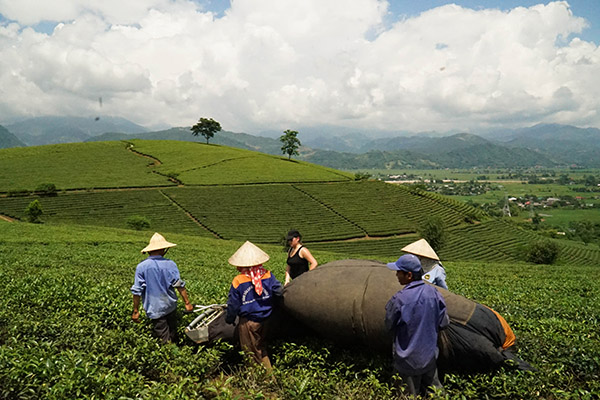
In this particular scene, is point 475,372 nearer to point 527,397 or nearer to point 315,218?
point 527,397

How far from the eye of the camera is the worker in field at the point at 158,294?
254 inches

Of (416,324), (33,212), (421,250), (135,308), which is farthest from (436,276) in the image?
(33,212)

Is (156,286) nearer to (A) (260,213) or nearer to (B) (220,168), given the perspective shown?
(A) (260,213)

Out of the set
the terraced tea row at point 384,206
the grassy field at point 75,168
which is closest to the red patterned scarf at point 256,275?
the terraced tea row at point 384,206

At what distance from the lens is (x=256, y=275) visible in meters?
6.11

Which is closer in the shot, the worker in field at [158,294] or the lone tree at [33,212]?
the worker in field at [158,294]

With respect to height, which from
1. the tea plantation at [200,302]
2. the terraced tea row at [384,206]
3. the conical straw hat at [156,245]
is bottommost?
the terraced tea row at [384,206]

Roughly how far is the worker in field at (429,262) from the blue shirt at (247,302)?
2.86m

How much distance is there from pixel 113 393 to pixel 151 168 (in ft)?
297

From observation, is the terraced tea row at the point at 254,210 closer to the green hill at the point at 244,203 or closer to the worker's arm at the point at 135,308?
the green hill at the point at 244,203

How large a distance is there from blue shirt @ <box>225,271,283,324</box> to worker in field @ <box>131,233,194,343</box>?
4.07 feet

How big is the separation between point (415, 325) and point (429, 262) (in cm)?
241

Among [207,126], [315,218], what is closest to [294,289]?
[315,218]

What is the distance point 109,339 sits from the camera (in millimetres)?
5828
